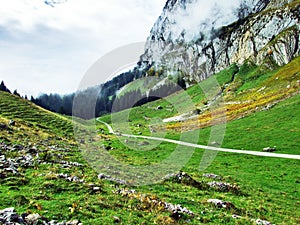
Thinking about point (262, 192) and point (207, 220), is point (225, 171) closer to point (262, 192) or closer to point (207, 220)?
point (262, 192)

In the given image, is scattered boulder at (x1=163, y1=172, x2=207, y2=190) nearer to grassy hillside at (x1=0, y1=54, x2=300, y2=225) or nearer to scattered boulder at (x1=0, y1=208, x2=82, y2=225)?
grassy hillside at (x1=0, y1=54, x2=300, y2=225)

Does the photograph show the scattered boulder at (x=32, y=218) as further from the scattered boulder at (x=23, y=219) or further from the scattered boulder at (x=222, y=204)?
the scattered boulder at (x=222, y=204)

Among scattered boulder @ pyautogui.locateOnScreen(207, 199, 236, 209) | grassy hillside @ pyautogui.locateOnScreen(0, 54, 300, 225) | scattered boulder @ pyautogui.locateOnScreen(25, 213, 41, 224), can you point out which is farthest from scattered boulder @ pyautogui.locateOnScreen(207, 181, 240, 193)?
scattered boulder @ pyautogui.locateOnScreen(25, 213, 41, 224)

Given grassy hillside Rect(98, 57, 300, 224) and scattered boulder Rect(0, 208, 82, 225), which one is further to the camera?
grassy hillside Rect(98, 57, 300, 224)

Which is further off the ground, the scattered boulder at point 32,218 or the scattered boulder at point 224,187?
the scattered boulder at point 32,218

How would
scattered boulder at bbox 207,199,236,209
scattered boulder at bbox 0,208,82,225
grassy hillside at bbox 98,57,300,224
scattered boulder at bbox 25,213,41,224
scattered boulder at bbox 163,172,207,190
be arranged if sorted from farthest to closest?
scattered boulder at bbox 163,172,207,190 < grassy hillside at bbox 98,57,300,224 < scattered boulder at bbox 207,199,236,209 < scattered boulder at bbox 25,213,41,224 < scattered boulder at bbox 0,208,82,225

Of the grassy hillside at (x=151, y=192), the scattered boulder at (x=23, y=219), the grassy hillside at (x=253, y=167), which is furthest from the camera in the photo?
the grassy hillside at (x=253, y=167)

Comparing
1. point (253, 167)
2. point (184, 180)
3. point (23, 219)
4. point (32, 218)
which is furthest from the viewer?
point (253, 167)

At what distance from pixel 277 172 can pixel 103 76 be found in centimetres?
2787

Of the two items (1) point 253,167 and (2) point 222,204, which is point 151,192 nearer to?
(2) point 222,204

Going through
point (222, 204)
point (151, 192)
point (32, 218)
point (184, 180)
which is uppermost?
point (32, 218)

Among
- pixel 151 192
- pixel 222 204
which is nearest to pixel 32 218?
pixel 151 192

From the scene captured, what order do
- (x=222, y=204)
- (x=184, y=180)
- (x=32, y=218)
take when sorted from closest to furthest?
(x=32, y=218)
(x=222, y=204)
(x=184, y=180)

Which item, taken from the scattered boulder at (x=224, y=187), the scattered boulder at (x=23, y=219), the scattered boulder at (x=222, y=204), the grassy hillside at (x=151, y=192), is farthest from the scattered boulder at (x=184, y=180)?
the scattered boulder at (x=23, y=219)
